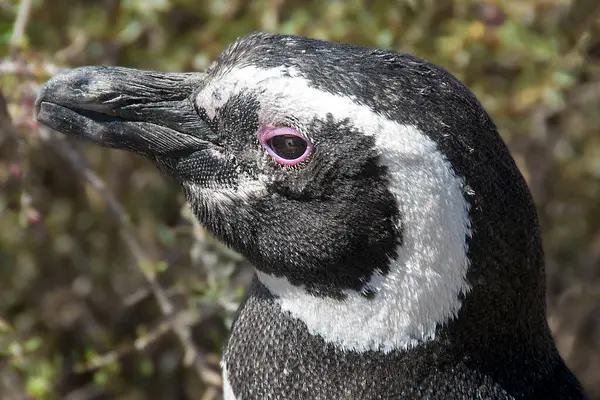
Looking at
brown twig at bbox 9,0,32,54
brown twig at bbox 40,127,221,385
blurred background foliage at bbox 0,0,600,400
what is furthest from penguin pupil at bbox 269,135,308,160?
brown twig at bbox 9,0,32,54

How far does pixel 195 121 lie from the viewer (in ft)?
4.63

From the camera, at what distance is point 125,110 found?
4.71ft

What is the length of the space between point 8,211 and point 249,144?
1285 millimetres

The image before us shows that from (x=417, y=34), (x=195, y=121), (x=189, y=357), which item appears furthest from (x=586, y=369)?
(x=195, y=121)

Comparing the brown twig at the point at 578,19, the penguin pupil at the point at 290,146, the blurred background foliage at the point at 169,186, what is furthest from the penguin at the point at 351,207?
the brown twig at the point at 578,19

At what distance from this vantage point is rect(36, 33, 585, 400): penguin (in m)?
1.26

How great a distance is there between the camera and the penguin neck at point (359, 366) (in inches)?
53.3

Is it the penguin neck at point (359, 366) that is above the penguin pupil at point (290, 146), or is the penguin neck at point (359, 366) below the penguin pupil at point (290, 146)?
below

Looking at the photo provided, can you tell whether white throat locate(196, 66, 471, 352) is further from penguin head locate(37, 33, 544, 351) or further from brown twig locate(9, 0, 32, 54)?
brown twig locate(9, 0, 32, 54)

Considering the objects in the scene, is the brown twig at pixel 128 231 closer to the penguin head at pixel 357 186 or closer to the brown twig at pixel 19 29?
the brown twig at pixel 19 29

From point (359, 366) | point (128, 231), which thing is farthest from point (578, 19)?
point (359, 366)

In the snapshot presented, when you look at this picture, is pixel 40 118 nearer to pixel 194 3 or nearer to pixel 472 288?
pixel 472 288

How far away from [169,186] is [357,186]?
165 centimetres

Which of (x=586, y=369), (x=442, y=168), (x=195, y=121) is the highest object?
(x=442, y=168)
